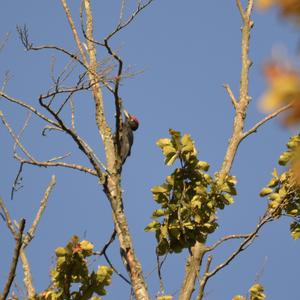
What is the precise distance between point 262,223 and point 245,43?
7.40 ft

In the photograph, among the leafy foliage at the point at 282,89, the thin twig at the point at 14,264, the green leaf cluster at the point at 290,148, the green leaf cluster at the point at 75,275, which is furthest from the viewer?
the green leaf cluster at the point at 290,148

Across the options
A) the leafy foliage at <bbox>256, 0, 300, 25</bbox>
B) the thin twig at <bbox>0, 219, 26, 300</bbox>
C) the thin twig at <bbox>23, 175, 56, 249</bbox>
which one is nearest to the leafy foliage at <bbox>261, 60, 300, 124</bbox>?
the leafy foliage at <bbox>256, 0, 300, 25</bbox>

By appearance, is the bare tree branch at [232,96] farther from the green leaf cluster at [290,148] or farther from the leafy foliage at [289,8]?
the leafy foliage at [289,8]

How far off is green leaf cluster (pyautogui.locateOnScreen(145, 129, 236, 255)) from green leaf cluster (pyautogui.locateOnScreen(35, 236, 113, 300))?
468mm

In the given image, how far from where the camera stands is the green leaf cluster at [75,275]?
3.66 m

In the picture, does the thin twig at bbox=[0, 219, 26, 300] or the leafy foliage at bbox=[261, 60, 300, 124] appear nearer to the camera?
the leafy foliage at bbox=[261, 60, 300, 124]

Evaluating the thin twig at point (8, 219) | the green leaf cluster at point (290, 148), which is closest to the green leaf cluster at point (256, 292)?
the green leaf cluster at point (290, 148)

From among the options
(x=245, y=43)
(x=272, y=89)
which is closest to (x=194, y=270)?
(x=245, y=43)

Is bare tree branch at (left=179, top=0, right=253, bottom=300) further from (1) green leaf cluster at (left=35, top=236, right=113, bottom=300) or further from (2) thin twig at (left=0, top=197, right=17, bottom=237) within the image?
(2) thin twig at (left=0, top=197, right=17, bottom=237)

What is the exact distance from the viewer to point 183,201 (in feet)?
13.0

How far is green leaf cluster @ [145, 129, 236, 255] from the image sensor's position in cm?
392

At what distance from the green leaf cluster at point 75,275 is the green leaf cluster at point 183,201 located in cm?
47

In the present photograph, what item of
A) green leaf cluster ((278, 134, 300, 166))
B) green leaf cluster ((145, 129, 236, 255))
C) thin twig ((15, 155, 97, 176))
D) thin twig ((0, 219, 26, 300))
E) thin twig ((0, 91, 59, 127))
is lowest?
thin twig ((0, 219, 26, 300))

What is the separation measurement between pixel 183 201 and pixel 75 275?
90 centimetres
